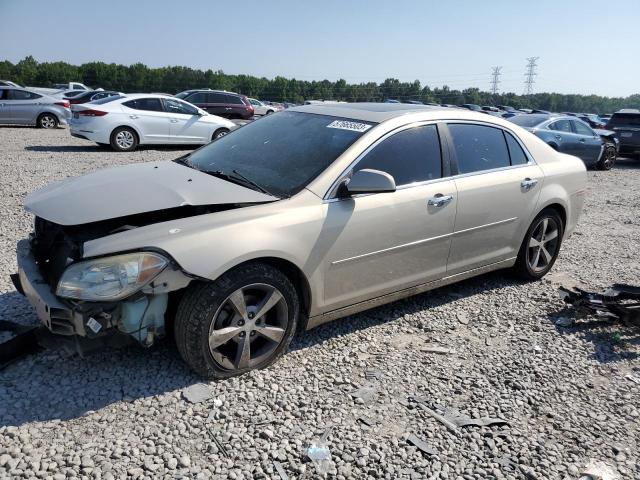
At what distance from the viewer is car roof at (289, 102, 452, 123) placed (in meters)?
3.95

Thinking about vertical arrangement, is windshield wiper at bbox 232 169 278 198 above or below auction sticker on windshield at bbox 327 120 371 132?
below

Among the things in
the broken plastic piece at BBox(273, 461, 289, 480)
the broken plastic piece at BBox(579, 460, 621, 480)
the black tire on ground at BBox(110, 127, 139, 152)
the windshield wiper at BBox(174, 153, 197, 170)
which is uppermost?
the windshield wiper at BBox(174, 153, 197, 170)

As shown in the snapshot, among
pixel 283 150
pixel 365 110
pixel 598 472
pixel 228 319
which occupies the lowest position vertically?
pixel 598 472

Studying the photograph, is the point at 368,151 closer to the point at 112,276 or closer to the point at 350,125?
the point at 350,125

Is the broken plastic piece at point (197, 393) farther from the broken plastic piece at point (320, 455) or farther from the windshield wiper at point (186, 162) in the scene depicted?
the windshield wiper at point (186, 162)

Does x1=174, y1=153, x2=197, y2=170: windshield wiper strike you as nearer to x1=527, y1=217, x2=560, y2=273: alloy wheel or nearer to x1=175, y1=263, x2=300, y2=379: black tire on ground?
x1=175, y1=263, x2=300, y2=379: black tire on ground

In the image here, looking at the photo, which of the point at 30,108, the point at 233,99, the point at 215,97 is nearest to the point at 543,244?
the point at 215,97

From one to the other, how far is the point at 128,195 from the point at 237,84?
8367cm

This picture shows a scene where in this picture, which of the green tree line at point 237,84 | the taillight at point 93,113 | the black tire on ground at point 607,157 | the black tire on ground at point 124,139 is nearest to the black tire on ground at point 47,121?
the taillight at point 93,113

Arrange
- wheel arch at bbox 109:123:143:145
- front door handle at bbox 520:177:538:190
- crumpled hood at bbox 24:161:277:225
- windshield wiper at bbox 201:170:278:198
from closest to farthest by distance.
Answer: crumpled hood at bbox 24:161:277:225, windshield wiper at bbox 201:170:278:198, front door handle at bbox 520:177:538:190, wheel arch at bbox 109:123:143:145

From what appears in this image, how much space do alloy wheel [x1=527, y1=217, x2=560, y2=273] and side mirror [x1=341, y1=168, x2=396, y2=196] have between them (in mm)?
2249

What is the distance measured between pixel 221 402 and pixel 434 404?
4.20 feet

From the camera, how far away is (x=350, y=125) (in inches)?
151

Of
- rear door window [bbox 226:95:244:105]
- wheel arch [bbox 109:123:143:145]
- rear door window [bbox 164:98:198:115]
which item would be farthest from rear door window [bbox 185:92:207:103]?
wheel arch [bbox 109:123:143:145]
